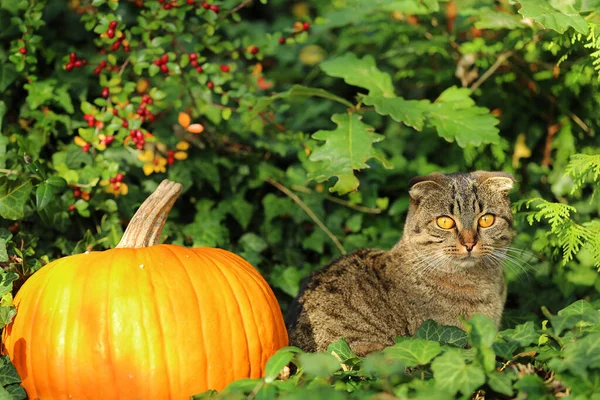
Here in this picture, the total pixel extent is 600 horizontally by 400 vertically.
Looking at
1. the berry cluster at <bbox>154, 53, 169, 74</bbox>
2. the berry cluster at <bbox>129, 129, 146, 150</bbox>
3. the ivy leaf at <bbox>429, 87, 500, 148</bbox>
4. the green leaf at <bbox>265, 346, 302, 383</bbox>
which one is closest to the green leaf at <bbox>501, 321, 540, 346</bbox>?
the green leaf at <bbox>265, 346, 302, 383</bbox>

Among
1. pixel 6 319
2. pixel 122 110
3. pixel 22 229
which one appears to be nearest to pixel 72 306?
pixel 6 319

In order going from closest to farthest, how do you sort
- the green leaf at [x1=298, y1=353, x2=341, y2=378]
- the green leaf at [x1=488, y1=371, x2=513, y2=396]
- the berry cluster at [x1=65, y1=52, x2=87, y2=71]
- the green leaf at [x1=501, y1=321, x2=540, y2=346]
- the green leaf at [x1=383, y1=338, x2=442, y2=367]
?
1. the green leaf at [x1=298, y1=353, x2=341, y2=378]
2. the green leaf at [x1=488, y1=371, x2=513, y2=396]
3. the green leaf at [x1=383, y1=338, x2=442, y2=367]
4. the green leaf at [x1=501, y1=321, x2=540, y2=346]
5. the berry cluster at [x1=65, y1=52, x2=87, y2=71]

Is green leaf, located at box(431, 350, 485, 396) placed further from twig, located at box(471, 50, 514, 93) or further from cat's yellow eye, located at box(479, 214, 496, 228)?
twig, located at box(471, 50, 514, 93)

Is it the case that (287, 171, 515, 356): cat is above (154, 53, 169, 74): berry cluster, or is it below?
below

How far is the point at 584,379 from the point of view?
2154 mm

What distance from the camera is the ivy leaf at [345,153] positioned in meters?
3.27

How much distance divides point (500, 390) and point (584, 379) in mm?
259

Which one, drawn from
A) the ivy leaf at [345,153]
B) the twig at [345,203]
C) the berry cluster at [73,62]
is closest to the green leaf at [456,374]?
the ivy leaf at [345,153]

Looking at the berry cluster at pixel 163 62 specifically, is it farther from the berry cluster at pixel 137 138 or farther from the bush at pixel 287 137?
the berry cluster at pixel 137 138

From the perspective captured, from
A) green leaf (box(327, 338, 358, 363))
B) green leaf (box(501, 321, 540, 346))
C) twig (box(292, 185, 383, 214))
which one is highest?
green leaf (box(501, 321, 540, 346))

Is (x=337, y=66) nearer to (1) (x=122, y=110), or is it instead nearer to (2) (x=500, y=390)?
(1) (x=122, y=110)

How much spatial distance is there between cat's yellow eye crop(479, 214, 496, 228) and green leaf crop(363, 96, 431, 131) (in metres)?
0.54

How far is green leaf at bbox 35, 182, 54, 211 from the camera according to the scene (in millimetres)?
3102

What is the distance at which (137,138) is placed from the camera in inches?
142
